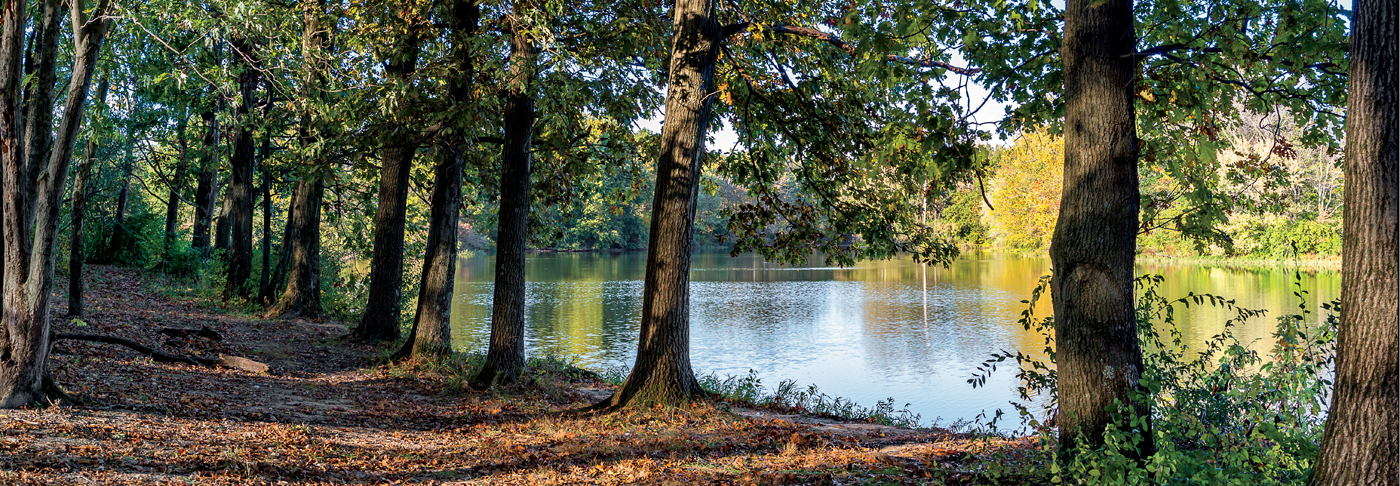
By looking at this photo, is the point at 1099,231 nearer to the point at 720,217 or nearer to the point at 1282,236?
the point at 720,217

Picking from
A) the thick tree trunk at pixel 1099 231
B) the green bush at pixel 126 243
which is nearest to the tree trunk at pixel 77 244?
the thick tree trunk at pixel 1099 231

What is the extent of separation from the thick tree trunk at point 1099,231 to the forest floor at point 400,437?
70 cm

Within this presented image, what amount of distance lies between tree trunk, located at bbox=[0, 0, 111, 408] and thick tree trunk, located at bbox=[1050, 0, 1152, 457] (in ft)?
23.4

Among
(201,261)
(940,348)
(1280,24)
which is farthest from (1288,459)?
(201,261)

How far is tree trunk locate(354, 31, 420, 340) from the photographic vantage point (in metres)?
13.2

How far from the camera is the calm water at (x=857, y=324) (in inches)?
594

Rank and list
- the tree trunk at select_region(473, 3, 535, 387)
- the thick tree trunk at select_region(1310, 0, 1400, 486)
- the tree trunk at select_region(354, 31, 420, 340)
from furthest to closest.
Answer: the tree trunk at select_region(354, 31, 420, 340) → the tree trunk at select_region(473, 3, 535, 387) → the thick tree trunk at select_region(1310, 0, 1400, 486)

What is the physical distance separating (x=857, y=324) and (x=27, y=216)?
62.1 ft

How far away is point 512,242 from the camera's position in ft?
33.4

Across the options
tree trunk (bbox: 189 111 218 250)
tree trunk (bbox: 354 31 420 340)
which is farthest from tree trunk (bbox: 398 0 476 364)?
tree trunk (bbox: 189 111 218 250)

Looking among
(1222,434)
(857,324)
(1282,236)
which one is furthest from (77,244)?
(1282,236)

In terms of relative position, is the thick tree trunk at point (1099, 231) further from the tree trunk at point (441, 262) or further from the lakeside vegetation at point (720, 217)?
the tree trunk at point (441, 262)

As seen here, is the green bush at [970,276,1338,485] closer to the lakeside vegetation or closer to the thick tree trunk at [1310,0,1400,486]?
the lakeside vegetation

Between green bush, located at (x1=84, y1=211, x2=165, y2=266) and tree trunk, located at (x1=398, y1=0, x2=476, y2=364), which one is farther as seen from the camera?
green bush, located at (x1=84, y1=211, x2=165, y2=266)
